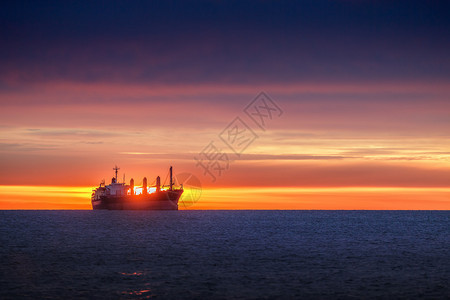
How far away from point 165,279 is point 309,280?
12.2m

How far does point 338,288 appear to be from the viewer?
38344mm

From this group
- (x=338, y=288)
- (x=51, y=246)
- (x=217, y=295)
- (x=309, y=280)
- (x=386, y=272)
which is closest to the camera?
(x=217, y=295)

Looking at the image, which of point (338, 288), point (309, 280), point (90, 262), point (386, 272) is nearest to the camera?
point (338, 288)

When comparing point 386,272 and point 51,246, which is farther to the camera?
point 51,246

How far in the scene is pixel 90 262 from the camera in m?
53.2

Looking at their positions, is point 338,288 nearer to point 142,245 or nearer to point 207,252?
point 207,252

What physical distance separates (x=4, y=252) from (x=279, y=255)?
3570 cm

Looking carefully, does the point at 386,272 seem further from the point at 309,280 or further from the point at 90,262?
the point at 90,262

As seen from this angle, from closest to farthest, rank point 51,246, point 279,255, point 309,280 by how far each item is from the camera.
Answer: point 309,280 → point 279,255 → point 51,246

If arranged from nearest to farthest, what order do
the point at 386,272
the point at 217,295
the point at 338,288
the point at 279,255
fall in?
1. the point at 217,295
2. the point at 338,288
3. the point at 386,272
4. the point at 279,255

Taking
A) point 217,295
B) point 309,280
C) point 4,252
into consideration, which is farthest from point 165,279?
point 4,252

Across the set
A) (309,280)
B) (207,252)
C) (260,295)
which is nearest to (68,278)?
(260,295)

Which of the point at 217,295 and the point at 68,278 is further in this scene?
the point at 68,278

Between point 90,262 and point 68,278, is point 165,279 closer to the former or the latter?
point 68,278
